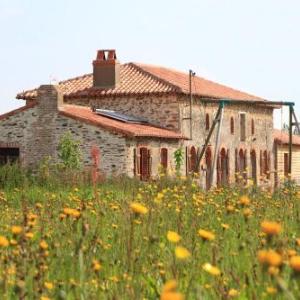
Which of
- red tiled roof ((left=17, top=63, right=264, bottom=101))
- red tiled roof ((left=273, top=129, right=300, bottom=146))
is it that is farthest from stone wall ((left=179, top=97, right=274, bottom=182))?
red tiled roof ((left=273, top=129, right=300, bottom=146))

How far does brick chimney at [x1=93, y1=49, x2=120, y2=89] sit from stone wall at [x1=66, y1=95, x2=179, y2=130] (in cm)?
107

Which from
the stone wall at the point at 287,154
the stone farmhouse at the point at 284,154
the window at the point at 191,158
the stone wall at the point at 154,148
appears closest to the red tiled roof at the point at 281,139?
the stone farmhouse at the point at 284,154

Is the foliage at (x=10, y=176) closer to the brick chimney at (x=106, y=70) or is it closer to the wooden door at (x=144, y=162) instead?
the wooden door at (x=144, y=162)

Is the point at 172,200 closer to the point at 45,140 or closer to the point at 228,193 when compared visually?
the point at 228,193

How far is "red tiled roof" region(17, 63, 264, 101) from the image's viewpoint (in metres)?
34.1

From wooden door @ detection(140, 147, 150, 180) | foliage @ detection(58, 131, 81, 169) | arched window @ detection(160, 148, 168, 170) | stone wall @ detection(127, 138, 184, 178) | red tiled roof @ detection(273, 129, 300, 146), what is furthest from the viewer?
red tiled roof @ detection(273, 129, 300, 146)

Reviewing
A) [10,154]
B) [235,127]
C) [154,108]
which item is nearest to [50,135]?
[10,154]

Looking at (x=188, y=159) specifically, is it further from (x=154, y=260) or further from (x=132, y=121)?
(x=154, y=260)

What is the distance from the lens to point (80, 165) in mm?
29328

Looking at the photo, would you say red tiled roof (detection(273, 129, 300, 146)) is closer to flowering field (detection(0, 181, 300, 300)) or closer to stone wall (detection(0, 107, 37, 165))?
stone wall (detection(0, 107, 37, 165))

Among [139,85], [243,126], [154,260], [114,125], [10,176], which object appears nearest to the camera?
[154,260]

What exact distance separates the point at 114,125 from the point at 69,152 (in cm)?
203

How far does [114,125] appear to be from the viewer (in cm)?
2912

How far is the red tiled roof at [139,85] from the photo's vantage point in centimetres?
3409
